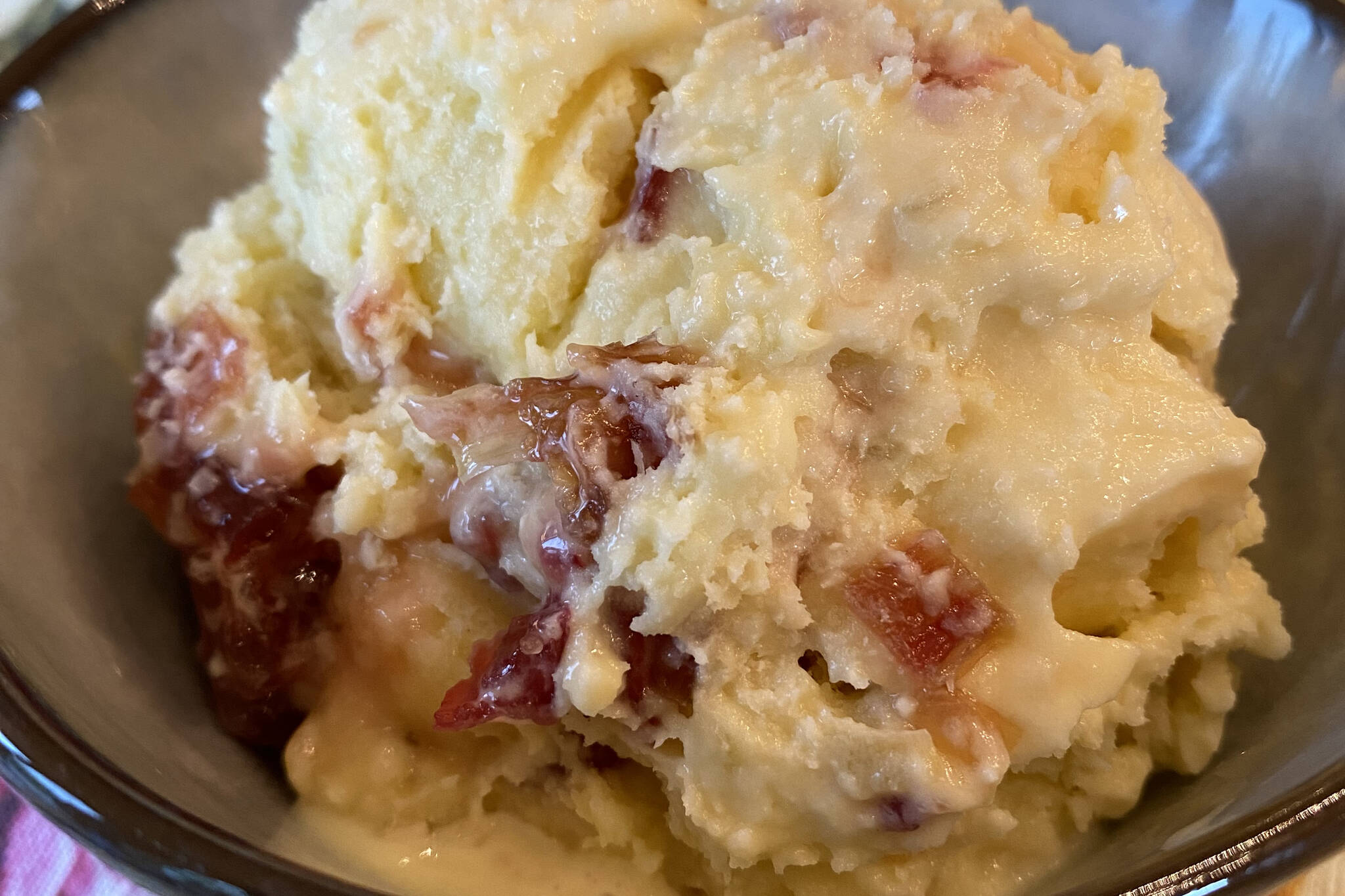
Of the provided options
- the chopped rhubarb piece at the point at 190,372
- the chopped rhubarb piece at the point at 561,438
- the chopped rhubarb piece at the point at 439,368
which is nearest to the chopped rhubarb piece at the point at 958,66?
the chopped rhubarb piece at the point at 561,438

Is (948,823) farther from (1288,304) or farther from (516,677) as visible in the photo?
(1288,304)

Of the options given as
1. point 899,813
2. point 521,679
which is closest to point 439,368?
point 521,679

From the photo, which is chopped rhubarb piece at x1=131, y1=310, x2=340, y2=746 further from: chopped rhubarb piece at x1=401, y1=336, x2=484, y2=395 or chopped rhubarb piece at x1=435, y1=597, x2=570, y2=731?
chopped rhubarb piece at x1=435, y1=597, x2=570, y2=731

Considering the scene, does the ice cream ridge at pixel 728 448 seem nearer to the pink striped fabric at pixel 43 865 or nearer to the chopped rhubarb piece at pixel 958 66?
the chopped rhubarb piece at pixel 958 66

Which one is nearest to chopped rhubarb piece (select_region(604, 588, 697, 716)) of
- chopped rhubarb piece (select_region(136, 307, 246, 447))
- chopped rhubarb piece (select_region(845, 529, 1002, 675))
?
chopped rhubarb piece (select_region(845, 529, 1002, 675))

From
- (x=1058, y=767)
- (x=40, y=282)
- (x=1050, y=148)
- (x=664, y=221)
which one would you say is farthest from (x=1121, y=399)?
(x=40, y=282)

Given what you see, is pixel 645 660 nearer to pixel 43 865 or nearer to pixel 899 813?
pixel 899 813
